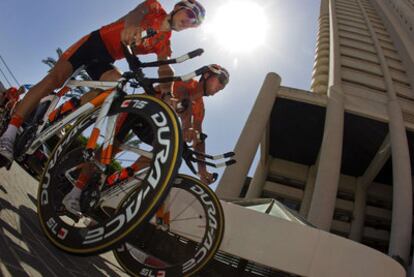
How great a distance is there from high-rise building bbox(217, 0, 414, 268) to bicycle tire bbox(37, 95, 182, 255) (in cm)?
1849

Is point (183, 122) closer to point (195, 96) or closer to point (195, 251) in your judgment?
point (195, 96)

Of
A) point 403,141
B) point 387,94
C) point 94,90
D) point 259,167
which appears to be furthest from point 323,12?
point 94,90

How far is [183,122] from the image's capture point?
3.77 meters

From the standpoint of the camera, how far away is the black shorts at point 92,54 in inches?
131

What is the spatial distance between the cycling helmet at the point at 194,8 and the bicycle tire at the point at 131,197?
108 cm

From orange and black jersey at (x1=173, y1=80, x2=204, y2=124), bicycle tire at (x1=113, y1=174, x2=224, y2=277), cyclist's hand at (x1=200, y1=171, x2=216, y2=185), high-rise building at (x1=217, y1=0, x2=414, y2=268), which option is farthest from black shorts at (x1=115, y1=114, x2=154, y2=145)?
high-rise building at (x1=217, y1=0, x2=414, y2=268)

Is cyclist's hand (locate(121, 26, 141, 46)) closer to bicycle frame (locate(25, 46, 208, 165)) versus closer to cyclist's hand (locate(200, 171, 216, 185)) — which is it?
bicycle frame (locate(25, 46, 208, 165))

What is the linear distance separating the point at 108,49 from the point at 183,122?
1.15m

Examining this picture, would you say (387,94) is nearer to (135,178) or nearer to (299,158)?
(299,158)

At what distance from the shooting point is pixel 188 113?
3.78 metres

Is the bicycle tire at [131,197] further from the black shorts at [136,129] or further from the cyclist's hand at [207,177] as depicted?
the cyclist's hand at [207,177]

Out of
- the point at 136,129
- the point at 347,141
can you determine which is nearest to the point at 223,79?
the point at 136,129

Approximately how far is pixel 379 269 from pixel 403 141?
20.5 meters

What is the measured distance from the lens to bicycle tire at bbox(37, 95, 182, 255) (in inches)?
68.3
